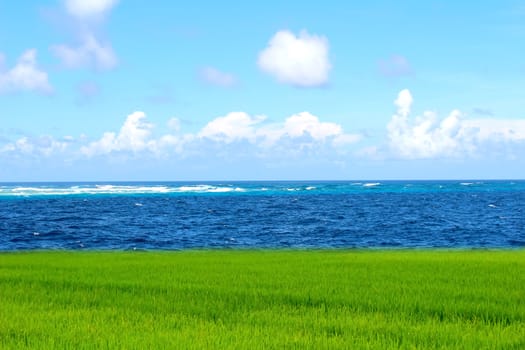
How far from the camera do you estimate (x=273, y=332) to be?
9.39 m

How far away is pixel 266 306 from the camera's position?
1188 cm

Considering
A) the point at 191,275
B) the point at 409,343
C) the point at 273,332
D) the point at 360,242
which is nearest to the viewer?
the point at 409,343

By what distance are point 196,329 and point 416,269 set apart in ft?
30.4

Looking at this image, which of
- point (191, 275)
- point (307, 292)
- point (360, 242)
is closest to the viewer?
point (307, 292)

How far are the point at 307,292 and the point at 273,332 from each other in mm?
3807

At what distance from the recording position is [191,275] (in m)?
16.2

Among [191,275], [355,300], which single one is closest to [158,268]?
[191,275]

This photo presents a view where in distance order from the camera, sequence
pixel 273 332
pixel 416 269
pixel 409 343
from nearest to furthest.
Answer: pixel 409 343
pixel 273 332
pixel 416 269

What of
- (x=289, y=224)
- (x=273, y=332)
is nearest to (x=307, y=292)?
(x=273, y=332)

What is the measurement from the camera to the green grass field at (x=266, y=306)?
8953mm

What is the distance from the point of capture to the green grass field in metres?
8.95

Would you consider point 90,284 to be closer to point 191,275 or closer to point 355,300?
point 191,275

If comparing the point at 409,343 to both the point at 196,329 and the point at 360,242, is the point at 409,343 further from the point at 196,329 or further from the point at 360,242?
the point at 360,242

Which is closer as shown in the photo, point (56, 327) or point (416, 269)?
point (56, 327)
